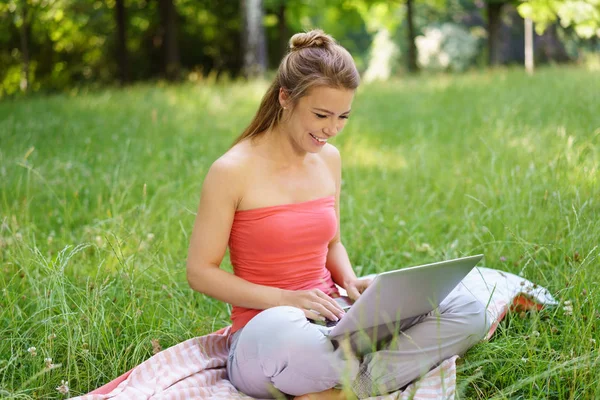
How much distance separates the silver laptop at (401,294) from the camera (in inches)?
84.3

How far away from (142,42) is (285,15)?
473 cm

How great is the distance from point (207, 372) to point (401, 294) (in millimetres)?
820

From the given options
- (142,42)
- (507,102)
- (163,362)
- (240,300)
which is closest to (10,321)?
(163,362)

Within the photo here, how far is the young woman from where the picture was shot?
93.2 inches

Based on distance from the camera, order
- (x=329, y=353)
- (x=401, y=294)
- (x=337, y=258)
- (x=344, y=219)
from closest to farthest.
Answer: (x=401, y=294) < (x=329, y=353) < (x=337, y=258) < (x=344, y=219)

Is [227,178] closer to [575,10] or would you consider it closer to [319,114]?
[319,114]

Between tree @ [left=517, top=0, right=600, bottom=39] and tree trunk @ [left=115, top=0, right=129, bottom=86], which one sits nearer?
tree @ [left=517, top=0, right=600, bottom=39]

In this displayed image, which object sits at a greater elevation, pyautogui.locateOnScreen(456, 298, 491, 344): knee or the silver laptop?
the silver laptop

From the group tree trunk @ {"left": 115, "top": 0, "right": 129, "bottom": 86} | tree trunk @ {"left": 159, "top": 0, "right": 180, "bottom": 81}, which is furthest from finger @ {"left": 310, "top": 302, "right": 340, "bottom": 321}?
tree trunk @ {"left": 115, "top": 0, "right": 129, "bottom": 86}

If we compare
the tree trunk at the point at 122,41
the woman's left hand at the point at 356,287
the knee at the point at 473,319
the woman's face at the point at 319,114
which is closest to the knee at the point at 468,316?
the knee at the point at 473,319

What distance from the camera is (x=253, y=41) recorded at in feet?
38.4

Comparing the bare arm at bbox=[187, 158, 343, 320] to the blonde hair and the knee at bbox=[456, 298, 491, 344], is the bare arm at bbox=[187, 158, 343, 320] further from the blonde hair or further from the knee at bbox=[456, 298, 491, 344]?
the knee at bbox=[456, 298, 491, 344]

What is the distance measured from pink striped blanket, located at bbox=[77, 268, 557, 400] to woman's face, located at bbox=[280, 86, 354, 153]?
2.56 ft

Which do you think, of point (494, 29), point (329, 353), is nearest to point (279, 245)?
point (329, 353)
